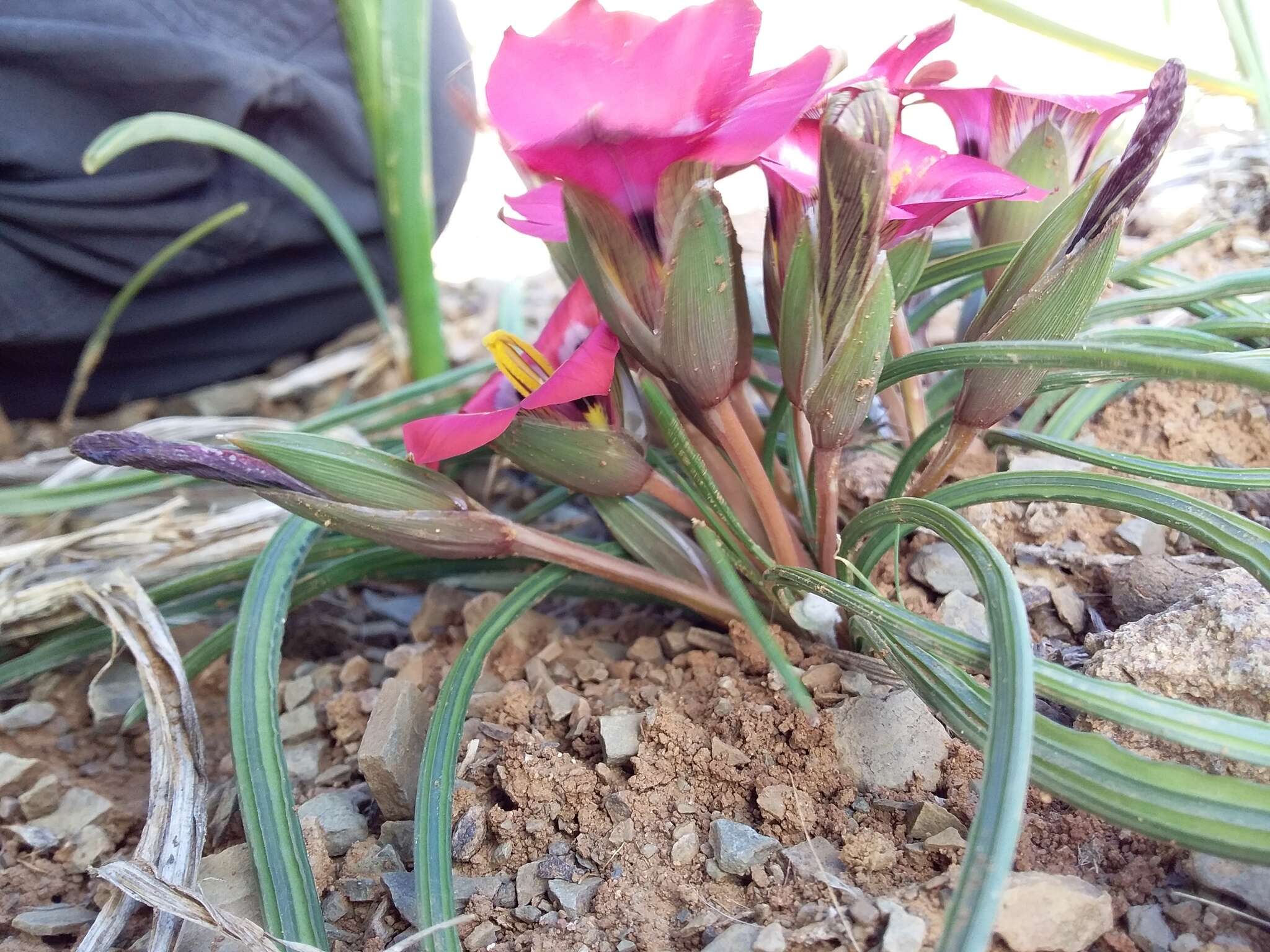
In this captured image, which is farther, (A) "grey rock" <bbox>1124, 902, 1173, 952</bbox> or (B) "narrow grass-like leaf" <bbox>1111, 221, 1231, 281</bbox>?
(B) "narrow grass-like leaf" <bbox>1111, 221, 1231, 281</bbox>

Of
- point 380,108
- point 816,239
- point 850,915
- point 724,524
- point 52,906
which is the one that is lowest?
point 52,906

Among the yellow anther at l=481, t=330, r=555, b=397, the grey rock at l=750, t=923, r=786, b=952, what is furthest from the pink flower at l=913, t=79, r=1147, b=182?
the grey rock at l=750, t=923, r=786, b=952

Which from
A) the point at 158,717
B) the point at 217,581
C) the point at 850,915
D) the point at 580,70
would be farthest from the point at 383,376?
the point at 850,915

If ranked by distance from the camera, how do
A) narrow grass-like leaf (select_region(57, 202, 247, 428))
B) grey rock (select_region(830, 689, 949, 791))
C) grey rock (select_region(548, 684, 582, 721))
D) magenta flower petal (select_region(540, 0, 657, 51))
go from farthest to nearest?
narrow grass-like leaf (select_region(57, 202, 247, 428)), grey rock (select_region(548, 684, 582, 721)), grey rock (select_region(830, 689, 949, 791)), magenta flower petal (select_region(540, 0, 657, 51))

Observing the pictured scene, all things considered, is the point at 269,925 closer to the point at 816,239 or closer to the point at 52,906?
the point at 52,906

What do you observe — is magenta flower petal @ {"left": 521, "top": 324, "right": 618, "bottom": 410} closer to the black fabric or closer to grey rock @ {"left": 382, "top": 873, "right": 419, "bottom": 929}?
grey rock @ {"left": 382, "top": 873, "right": 419, "bottom": 929}

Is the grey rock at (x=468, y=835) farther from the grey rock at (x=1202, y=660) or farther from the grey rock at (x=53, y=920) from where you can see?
the grey rock at (x=1202, y=660)
